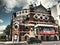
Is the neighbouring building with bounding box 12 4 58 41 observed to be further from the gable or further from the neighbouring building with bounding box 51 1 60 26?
the neighbouring building with bounding box 51 1 60 26

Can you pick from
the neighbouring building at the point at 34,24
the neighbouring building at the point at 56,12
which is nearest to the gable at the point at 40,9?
the neighbouring building at the point at 34,24

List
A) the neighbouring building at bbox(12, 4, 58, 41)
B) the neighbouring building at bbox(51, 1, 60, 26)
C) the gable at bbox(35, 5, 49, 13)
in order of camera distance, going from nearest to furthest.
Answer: the neighbouring building at bbox(12, 4, 58, 41), the neighbouring building at bbox(51, 1, 60, 26), the gable at bbox(35, 5, 49, 13)

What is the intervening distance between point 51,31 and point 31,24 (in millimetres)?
1452

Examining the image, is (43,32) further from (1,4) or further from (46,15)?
(1,4)

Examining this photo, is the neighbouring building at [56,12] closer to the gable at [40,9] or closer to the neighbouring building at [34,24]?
the neighbouring building at [34,24]

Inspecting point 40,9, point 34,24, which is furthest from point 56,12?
point 34,24

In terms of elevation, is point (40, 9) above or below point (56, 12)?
above

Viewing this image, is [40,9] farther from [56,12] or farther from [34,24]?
[34,24]

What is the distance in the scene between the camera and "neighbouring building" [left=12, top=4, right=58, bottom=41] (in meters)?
10.6

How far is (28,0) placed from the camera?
945 centimetres

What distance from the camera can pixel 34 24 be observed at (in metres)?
11.5

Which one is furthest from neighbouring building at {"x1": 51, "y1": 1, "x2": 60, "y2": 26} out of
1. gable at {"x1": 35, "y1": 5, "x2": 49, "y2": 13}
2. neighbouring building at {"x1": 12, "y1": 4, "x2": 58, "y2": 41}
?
gable at {"x1": 35, "y1": 5, "x2": 49, "y2": 13}

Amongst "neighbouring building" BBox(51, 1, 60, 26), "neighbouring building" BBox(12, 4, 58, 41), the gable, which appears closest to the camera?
"neighbouring building" BBox(12, 4, 58, 41)

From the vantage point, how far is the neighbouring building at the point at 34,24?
34.7 ft
